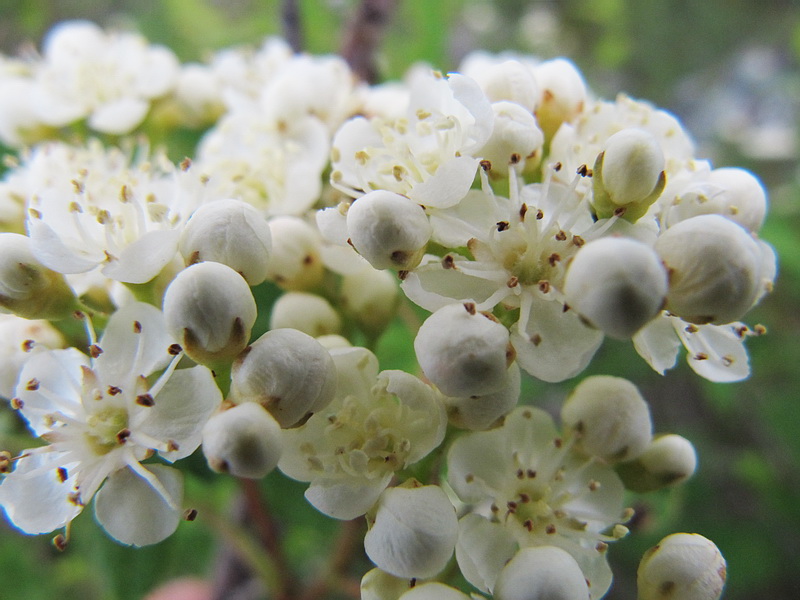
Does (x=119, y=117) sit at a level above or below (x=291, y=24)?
below

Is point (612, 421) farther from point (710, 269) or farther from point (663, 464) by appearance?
point (710, 269)

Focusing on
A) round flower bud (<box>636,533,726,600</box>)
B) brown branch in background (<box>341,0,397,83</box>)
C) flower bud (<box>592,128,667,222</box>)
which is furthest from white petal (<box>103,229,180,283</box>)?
brown branch in background (<box>341,0,397,83</box>)

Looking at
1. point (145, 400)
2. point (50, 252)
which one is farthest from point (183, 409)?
point (50, 252)

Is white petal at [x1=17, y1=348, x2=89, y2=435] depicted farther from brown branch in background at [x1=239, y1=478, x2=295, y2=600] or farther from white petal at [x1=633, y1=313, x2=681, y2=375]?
white petal at [x1=633, y1=313, x2=681, y2=375]

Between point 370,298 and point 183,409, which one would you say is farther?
point 370,298

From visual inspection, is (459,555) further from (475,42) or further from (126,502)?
(475,42)

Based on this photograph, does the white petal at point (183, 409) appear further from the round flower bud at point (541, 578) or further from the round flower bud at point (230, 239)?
the round flower bud at point (541, 578)
